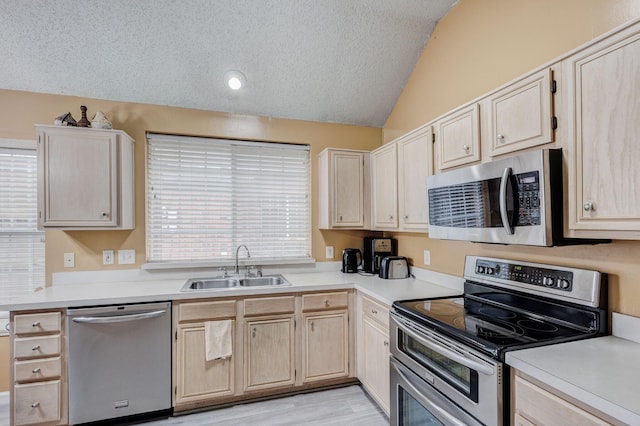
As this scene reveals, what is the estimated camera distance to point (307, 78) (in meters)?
2.82

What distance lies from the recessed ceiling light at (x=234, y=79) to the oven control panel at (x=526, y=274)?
2280 mm

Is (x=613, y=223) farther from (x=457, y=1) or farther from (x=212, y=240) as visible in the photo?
(x=212, y=240)

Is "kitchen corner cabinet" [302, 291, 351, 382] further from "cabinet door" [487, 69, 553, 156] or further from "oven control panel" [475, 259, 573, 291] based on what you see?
"cabinet door" [487, 69, 553, 156]

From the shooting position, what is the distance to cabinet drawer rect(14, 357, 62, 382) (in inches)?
78.2

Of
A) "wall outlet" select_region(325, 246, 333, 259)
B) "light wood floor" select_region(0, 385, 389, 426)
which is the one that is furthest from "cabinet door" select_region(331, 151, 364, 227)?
"light wood floor" select_region(0, 385, 389, 426)

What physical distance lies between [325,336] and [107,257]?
193 centimetres

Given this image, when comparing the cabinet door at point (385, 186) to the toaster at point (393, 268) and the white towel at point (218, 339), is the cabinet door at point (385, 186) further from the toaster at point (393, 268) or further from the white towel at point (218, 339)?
the white towel at point (218, 339)

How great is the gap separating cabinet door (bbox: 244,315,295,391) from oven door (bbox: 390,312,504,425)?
0.92 metres

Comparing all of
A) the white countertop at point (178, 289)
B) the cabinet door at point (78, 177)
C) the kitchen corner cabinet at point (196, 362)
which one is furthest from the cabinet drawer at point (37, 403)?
the cabinet door at point (78, 177)

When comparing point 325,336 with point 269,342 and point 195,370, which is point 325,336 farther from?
point 195,370

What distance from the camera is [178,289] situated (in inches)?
93.6

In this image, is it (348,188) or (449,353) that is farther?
(348,188)

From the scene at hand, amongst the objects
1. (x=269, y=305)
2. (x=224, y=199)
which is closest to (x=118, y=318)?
(x=269, y=305)

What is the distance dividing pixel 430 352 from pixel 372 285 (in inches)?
33.9
